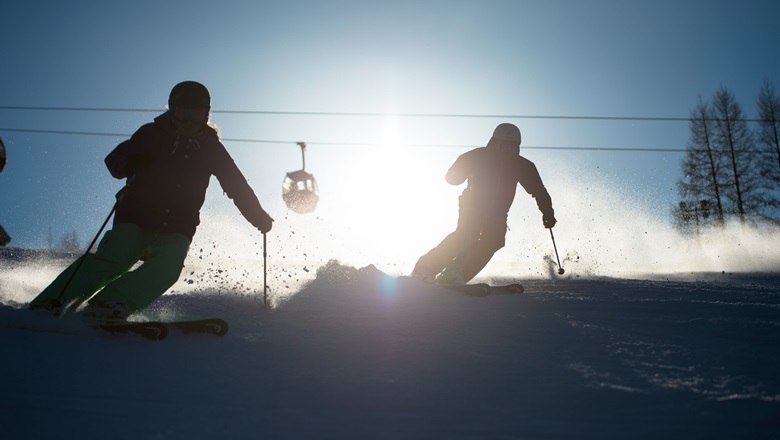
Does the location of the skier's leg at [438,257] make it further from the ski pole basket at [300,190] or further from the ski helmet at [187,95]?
the ski pole basket at [300,190]

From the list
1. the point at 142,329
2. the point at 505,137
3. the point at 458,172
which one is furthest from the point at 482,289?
the point at 142,329

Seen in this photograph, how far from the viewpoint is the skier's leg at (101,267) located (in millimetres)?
2801

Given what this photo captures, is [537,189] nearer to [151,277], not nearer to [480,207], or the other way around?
[480,207]

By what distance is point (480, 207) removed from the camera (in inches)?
235

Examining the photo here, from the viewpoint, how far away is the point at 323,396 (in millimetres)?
1762

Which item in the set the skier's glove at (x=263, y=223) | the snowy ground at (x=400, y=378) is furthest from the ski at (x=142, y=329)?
the skier's glove at (x=263, y=223)

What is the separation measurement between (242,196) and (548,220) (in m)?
3.97

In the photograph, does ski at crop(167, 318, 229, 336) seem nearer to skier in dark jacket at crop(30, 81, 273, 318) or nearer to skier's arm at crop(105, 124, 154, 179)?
skier in dark jacket at crop(30, 81, 273, 318)

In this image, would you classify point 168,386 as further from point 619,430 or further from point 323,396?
point 619,430

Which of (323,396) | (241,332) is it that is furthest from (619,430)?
(241,332)

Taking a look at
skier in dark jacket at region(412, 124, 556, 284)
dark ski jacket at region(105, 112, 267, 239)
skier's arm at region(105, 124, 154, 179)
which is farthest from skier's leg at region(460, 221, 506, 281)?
skier's arm at region(105, 124, 154, 179)

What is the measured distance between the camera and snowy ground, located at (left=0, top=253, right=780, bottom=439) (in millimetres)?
1533

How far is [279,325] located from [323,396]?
114 centimetres

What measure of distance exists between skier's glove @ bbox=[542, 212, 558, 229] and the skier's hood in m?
0.95
